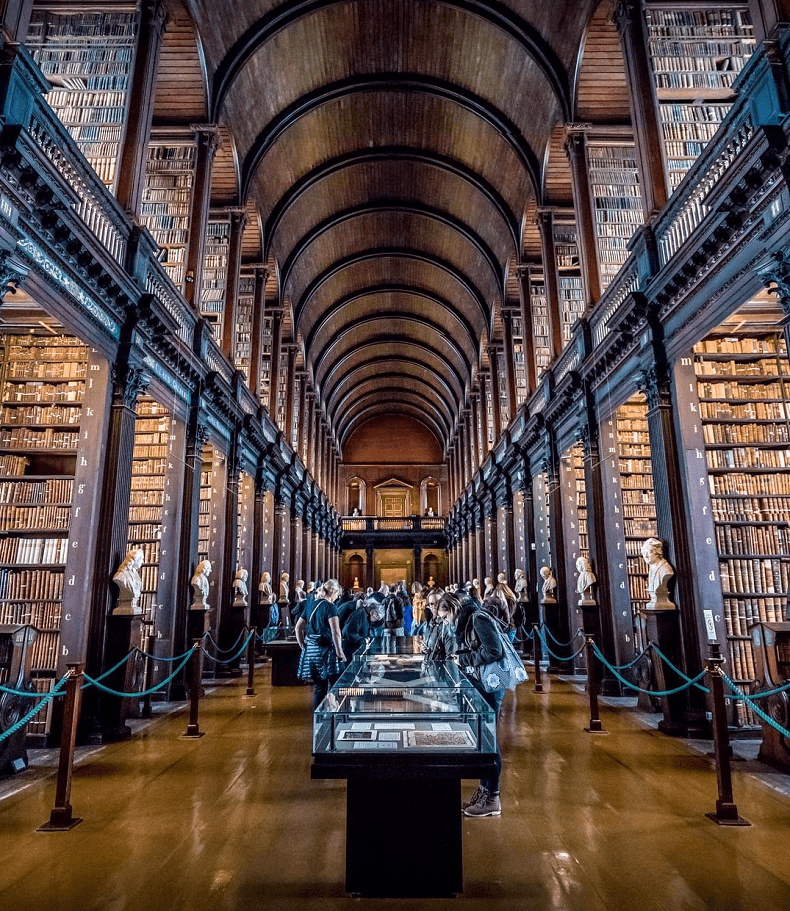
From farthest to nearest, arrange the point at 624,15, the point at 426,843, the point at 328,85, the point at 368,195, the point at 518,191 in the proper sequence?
the point at 368,195, the point at 518,191, the point at 328,85, the point at 624,15, the point at 426,843

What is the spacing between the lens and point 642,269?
5.90 meters

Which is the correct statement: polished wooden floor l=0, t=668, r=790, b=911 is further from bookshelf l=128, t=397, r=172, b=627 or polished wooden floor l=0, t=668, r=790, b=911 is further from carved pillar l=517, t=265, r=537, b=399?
carved pillar l=517, t=265, r=537, b=399

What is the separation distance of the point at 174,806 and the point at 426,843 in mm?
1757

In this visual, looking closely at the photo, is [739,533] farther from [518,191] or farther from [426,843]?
[518,191]

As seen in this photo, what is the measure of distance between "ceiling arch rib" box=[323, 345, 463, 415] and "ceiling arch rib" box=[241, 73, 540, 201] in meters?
13.4

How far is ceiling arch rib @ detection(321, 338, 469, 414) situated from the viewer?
2443cm

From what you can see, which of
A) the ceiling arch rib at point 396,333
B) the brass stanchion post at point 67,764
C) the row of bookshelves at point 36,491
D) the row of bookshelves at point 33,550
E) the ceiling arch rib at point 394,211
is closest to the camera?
the brass stanchion post at point 67,764

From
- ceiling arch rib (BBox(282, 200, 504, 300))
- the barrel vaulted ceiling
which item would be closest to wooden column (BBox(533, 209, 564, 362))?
the barrel vaulted ceiling

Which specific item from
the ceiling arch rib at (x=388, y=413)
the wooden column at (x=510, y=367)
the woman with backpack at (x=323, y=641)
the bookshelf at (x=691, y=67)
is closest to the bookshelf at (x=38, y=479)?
the woman with backpack at (x=323, y=641)

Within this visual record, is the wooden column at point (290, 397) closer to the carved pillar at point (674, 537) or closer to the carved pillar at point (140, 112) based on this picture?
the carved pillar at point (140, 112)

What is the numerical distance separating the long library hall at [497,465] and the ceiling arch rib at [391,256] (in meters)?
4.21

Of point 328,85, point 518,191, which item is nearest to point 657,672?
point 518,191

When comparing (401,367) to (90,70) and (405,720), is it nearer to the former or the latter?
(90,70)

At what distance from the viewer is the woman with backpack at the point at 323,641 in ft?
17.5
